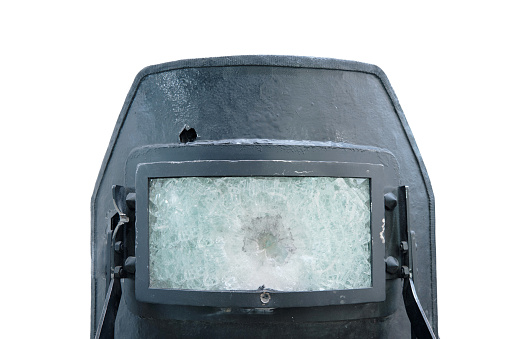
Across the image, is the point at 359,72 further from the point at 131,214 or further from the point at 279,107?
the point at 131,214

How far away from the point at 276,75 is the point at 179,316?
917 millimetres

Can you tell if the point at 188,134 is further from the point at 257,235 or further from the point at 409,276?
the point at 409,276

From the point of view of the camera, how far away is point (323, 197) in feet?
8.84

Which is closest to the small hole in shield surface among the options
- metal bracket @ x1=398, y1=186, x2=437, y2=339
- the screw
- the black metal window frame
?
the black metal window frame

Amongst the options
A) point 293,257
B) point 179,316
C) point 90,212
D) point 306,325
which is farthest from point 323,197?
point 90,212

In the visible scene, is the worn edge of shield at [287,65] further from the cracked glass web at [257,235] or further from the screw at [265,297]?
the screw at [265,297]

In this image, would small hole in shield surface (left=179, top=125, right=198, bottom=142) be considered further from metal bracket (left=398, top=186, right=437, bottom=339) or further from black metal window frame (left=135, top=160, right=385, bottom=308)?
metal bracket (left=398, top=186, right=437, bottom=339)

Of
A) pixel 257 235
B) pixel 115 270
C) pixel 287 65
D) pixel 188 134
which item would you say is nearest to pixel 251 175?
pixel 257 235

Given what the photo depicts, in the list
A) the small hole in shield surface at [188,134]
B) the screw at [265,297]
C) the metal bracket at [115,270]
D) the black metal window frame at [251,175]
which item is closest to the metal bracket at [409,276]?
the black metal window frame at [251,175]

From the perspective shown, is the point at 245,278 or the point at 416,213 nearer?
the point at 245,278

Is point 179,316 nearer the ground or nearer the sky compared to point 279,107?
nearer the ground

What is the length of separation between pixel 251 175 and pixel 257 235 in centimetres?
20

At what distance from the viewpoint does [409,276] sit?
283 centimetres

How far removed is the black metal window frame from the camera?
2592 millimetres
